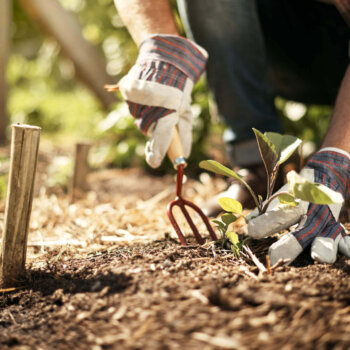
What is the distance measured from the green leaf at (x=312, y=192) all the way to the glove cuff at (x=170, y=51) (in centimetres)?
66

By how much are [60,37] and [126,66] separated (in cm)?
78

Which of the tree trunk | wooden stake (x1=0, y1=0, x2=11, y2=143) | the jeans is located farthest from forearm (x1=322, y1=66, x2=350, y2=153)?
wooden stake (x1=0, y1=0, x2=11, y2=143)

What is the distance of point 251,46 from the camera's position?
1907mm

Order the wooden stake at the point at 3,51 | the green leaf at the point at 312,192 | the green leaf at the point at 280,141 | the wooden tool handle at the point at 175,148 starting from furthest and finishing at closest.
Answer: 1. the wooden stake at the point at 3,51
2. the wooden tool handle at the point at 175,148
3. the green leaf at the point at 280,141
4. the green leaf at the point at 312,192

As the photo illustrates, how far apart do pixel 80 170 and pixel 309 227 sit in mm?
1502

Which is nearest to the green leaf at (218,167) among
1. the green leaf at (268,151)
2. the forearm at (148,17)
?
the green leaf at (268,151)

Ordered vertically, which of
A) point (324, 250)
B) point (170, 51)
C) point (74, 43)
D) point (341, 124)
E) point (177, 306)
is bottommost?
point (177, 306)

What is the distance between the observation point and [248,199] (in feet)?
6.01

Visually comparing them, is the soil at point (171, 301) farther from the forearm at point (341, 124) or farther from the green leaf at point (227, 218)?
Result: the forearm at point (341, 124)

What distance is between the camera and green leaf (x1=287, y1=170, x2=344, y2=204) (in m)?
0.97

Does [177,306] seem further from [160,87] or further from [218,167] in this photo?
[160,87]

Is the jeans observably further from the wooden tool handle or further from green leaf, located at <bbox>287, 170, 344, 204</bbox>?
green leaf, located at <bbox>287, 170, 344, 204</bbox>

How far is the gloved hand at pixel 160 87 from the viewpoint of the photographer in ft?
4.61

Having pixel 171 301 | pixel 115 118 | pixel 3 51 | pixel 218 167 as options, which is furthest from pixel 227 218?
pixel 3 51
